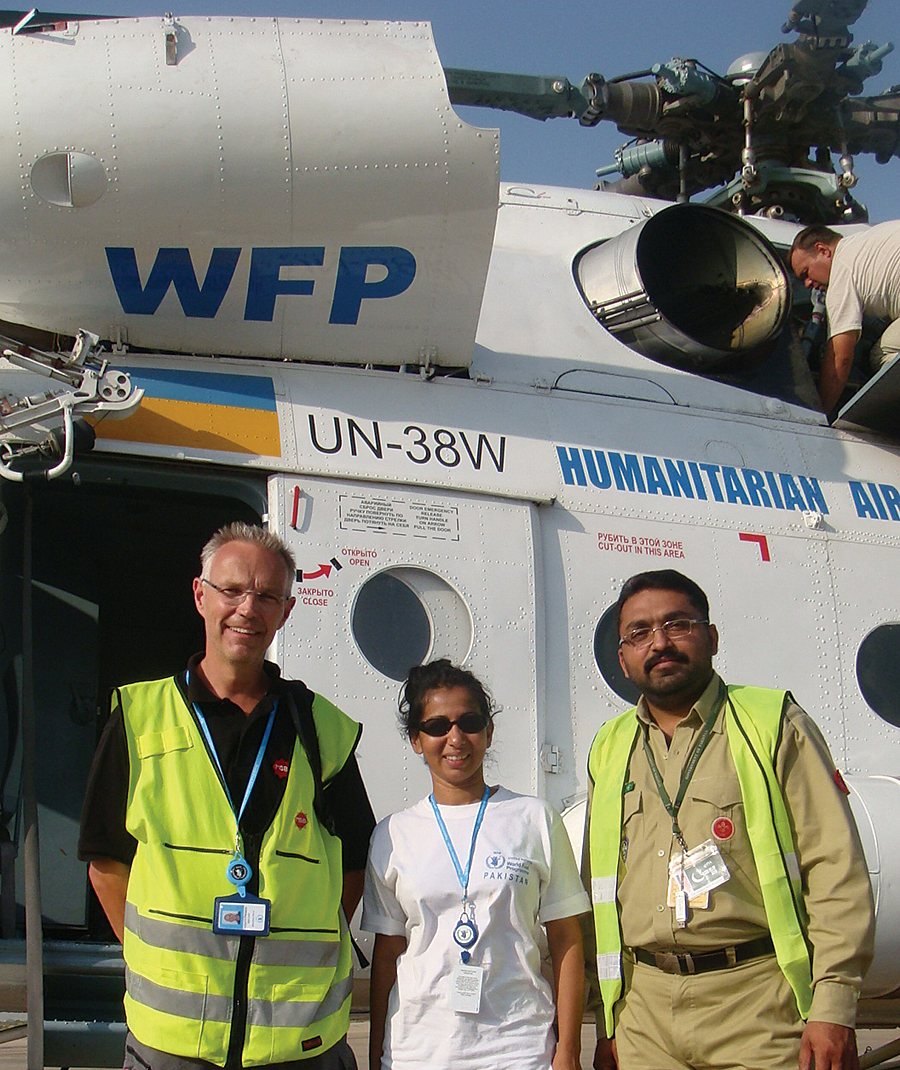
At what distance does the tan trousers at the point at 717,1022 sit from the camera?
8.74 ft

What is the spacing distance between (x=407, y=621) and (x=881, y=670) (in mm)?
2094

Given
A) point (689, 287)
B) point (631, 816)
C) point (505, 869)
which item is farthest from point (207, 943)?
point (689, 287)

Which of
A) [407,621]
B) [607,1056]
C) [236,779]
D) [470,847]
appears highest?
[407,621]

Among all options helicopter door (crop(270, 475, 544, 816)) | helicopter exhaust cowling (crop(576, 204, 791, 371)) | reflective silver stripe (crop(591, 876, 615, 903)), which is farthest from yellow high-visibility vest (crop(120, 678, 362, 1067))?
helicopter exhaust cowling (crop(576, 204, 791, 371))

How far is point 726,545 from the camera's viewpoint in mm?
4980

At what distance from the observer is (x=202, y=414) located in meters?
4.50

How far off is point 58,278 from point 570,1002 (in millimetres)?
3250

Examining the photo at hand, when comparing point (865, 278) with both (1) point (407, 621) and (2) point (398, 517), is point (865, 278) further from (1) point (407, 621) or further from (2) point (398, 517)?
(1) point (407, 621)

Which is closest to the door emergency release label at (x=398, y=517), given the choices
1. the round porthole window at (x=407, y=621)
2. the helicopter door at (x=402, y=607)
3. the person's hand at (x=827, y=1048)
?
the helicopter door at (x=402, y=607)

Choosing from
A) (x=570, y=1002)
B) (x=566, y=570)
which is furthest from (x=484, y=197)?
(x=570, y=1002)

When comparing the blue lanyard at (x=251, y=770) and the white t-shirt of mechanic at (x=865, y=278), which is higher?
the white t-shirt of mechanic at (x=865, y=278)

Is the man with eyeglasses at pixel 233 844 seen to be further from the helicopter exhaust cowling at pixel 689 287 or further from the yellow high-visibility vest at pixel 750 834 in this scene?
the helicopter exhaust cowling at pixel 689 287

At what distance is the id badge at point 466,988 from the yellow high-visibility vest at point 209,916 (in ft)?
0.89

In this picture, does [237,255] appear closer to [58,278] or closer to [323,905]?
[58,278]
